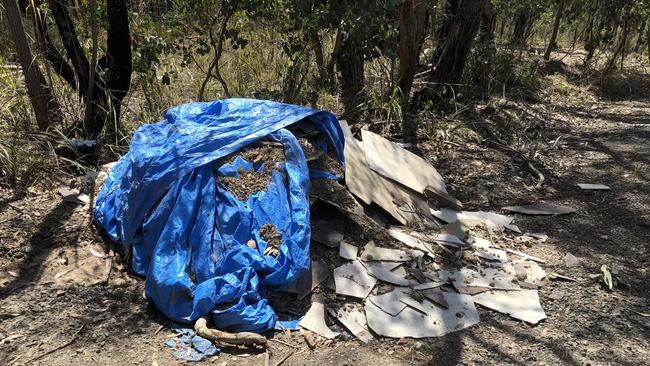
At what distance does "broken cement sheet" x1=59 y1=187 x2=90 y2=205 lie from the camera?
344 centimetres

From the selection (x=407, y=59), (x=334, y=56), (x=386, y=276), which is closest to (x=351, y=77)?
(x=334, y=56)

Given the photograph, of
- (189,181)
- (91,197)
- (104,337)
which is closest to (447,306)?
(189,181)

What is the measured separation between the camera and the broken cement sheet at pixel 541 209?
13.0ft

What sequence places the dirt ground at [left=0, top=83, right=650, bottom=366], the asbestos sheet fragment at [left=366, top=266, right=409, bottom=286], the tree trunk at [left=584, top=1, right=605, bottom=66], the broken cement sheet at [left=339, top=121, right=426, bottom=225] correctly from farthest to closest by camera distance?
the tree trunk at [left=584, top=1, right=605, bottom=66] < the broken cement sheet at [left=339, top=121, right=426, bottom=225] < the asbestos sheet fragment at [left=366, top=266, right=409, bottom=286] < the dirt ground at [left=0, top=83, right=650, bottom=366]

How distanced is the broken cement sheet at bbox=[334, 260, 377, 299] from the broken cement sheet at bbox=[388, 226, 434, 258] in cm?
40

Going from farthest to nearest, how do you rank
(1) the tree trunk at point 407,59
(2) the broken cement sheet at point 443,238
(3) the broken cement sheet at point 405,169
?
(1) the tree trunk at point 407,59 → (3) the broken cement sheet at point 405,169 → (2) the broken cement sheet at point 443,238

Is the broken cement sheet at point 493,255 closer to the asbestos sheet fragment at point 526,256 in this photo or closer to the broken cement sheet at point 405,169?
the asbestos sheet fragment at point 526,256

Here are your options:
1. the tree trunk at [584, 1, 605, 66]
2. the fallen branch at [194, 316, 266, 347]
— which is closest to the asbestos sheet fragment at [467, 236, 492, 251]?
the fallen branch at [194, 316, 266, 347]

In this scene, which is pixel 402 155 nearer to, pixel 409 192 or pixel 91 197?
pixel 409 192

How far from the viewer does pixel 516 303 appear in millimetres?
2916

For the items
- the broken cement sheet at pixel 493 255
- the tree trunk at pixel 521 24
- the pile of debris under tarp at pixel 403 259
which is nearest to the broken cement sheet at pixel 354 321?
the pile of debris under tarp at pixel 403 259

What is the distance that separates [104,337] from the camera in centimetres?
255

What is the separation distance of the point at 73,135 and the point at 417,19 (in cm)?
368

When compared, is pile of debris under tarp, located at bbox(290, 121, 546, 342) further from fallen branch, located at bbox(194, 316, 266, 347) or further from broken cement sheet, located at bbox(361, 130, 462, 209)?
fallen branch, located at bbox(194, 316, 266, 347)
